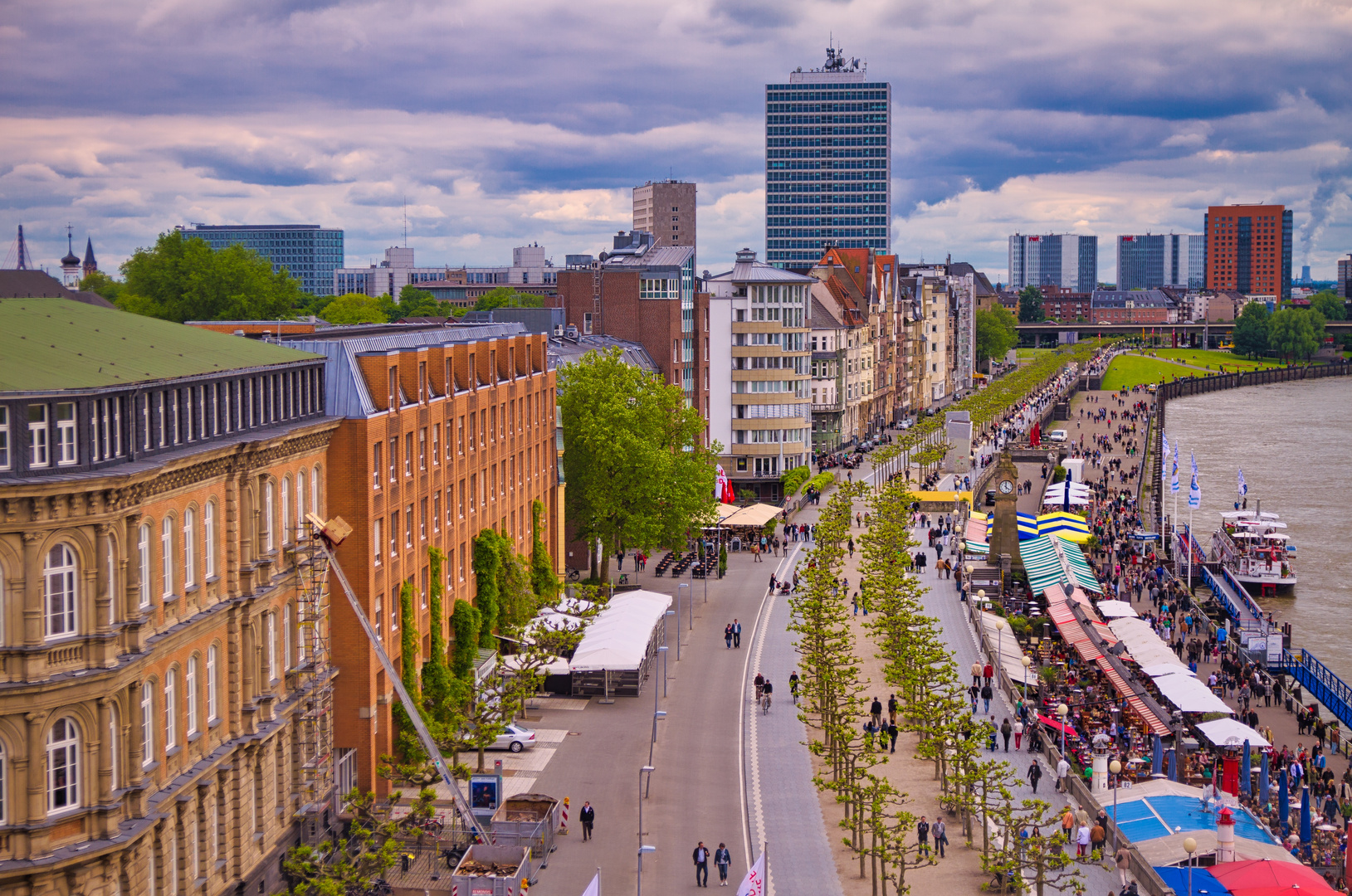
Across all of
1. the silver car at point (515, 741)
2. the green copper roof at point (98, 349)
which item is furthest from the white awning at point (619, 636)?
the green copper roof at point (98, 349)

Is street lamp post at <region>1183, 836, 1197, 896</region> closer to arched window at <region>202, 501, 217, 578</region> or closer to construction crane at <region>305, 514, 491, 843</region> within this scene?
construction crane at <region>305, 514, 491, 843</region>

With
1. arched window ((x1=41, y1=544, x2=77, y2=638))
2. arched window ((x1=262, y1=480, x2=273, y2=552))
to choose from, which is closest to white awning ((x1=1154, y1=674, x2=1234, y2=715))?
arched window ((x1=262, y1=480, x2=273, y2=552))

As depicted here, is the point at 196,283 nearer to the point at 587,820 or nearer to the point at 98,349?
the point at 587,820

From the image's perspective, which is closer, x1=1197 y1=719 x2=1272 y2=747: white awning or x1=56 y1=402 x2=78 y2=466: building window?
x1=56 y1=402 x2=78 y2=466: building window

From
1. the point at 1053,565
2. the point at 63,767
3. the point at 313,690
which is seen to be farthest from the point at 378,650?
the point at 1053,565

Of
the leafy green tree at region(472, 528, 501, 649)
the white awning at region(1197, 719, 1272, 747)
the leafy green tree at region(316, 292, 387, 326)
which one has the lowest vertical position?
the white awning at region(1197, 719, 1272, 747)

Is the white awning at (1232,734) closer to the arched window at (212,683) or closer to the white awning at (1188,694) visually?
the white awning at (1188,694)
